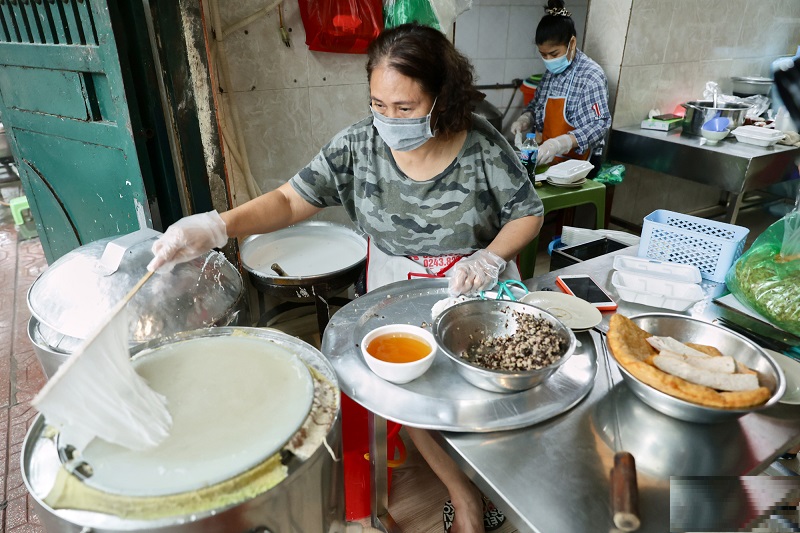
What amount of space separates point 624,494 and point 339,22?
2523 millimetres

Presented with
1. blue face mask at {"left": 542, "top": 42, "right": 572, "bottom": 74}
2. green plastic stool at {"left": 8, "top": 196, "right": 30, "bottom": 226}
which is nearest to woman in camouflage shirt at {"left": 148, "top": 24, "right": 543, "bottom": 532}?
blue face mask at {"left": 542, "top": 42, "right": 572, "bottom": 74}

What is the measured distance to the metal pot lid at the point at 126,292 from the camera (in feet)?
4.66

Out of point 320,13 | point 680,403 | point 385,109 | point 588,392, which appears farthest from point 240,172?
point 680,403

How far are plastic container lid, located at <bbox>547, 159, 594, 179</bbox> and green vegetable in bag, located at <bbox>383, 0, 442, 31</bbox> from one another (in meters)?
1.26

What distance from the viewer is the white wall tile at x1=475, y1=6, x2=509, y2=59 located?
4.95 metres

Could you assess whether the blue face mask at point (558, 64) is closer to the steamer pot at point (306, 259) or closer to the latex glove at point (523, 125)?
the latex glove at point (523, 125)

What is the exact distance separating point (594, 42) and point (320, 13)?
2534mm

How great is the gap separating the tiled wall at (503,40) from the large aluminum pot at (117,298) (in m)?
4.03

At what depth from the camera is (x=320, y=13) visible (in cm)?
258

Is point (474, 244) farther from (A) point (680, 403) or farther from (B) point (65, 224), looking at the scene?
(B) point (65, 224)

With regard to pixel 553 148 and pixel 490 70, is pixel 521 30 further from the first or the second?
pixel 553 148

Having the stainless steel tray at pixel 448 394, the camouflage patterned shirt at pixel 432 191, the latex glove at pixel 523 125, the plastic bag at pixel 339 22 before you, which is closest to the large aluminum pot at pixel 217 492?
the stainless steel tray at pixel 448 394

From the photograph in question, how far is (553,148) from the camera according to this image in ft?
11.7

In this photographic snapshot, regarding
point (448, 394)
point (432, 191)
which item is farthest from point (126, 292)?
point (432, 191)
